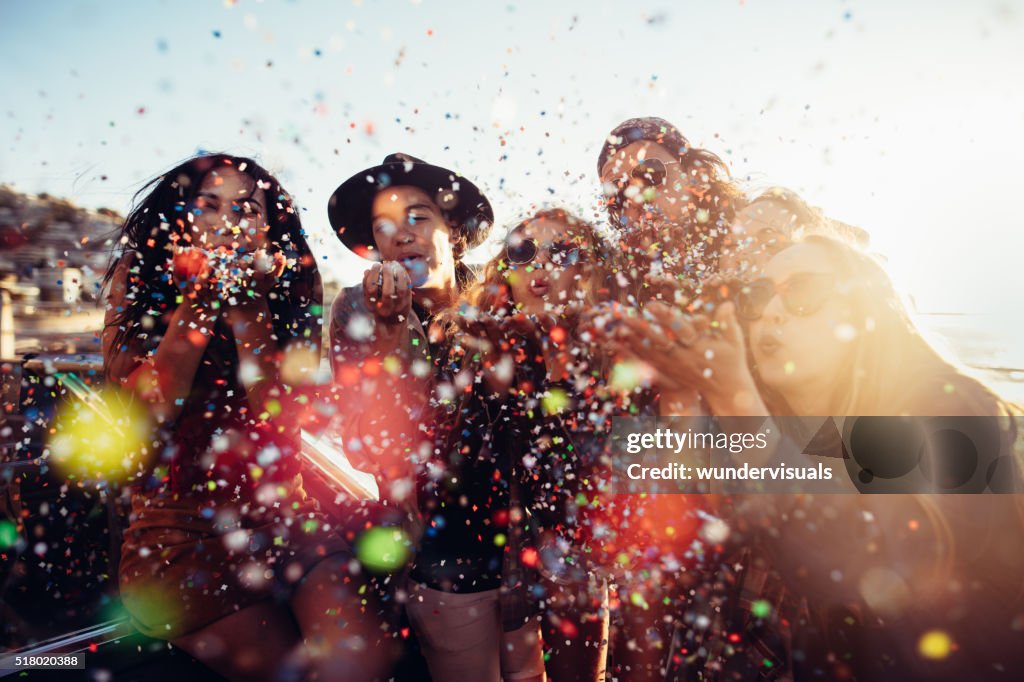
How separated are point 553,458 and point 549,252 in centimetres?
112

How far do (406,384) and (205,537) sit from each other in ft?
3.52

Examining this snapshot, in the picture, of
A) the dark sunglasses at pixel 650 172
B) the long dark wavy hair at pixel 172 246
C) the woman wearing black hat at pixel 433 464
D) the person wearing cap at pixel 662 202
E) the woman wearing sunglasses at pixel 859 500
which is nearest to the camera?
the woman wearing sunglasses at pixel 859 500

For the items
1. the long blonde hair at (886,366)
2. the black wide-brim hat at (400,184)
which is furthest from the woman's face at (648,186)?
the long blonde hair at (886,366)

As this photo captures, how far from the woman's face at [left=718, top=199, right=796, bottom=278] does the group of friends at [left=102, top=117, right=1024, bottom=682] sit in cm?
2

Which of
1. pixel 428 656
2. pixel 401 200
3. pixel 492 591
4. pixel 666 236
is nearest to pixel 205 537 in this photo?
pixel 428 656

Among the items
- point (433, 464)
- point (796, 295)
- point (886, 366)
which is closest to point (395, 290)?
point (433, 464)

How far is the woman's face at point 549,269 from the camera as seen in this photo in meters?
2.54

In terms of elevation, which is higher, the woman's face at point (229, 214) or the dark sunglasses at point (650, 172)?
the dark sunglasses at point (650, 172)

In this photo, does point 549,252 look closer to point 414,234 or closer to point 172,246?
point 414,234

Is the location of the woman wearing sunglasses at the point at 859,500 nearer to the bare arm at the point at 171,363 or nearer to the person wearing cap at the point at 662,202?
the person wearing cap at the point at 662,202

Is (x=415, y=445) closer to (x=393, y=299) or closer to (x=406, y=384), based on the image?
(x=406, y=384)

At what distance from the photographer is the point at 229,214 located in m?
2.30

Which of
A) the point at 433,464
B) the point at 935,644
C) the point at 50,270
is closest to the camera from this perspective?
the point at 935,644

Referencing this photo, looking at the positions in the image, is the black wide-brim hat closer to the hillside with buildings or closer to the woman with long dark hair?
the woman with long dark hair
